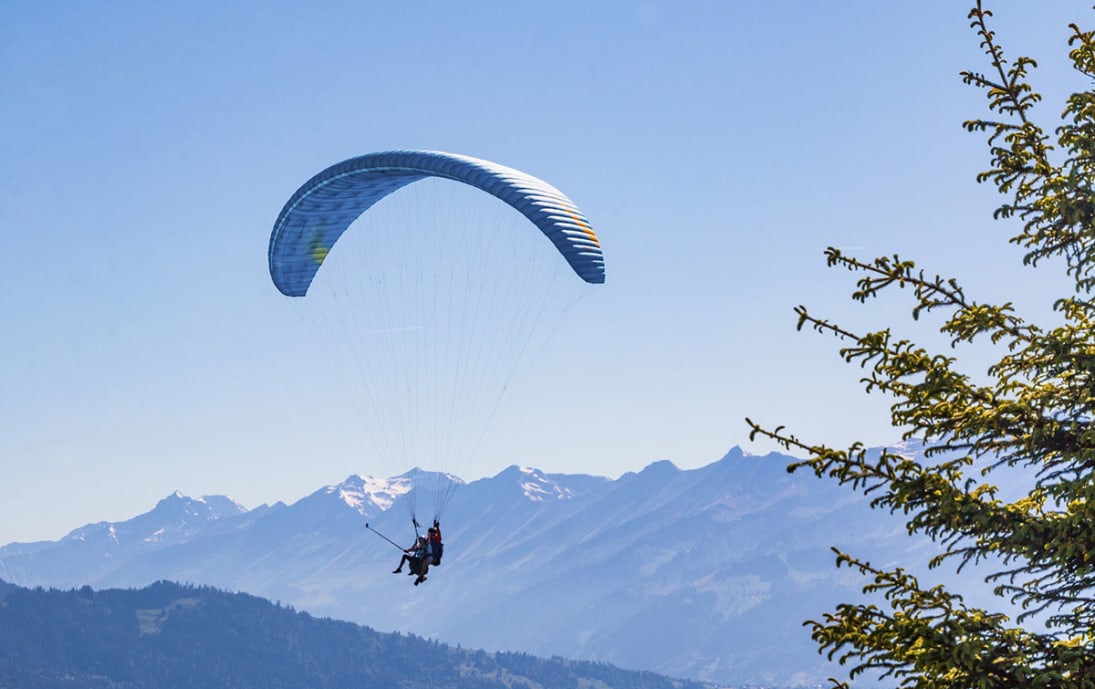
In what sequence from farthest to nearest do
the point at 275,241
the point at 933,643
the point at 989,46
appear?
1. the point at 275,241
2. the point at 989,46
3. the point at 933,643

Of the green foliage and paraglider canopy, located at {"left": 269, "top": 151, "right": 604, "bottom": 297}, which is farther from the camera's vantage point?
paraglider canopy, located at {"left": 269, "top": 151, "right": 604, "bottom": 297}

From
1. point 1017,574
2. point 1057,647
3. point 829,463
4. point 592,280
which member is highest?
point 592,280

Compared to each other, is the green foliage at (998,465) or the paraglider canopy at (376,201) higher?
the paraglider canopy at (376,201)

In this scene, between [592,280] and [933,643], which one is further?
[592,280]

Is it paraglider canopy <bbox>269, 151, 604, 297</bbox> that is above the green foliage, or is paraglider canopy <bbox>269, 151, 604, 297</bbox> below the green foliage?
above

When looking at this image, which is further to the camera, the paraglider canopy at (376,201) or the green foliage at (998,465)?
the paraglider canopy at (376,201)

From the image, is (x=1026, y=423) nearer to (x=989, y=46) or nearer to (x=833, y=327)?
(x=833, y=327)

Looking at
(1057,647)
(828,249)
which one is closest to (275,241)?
(828,249)

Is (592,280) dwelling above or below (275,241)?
below

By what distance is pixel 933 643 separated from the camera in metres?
11.3

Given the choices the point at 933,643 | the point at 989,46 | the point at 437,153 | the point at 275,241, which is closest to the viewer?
the point at 933,643

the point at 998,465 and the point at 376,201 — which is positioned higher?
the point at 376,201

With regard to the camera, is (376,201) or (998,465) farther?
(376,201)

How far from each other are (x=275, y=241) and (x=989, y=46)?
26809mm
